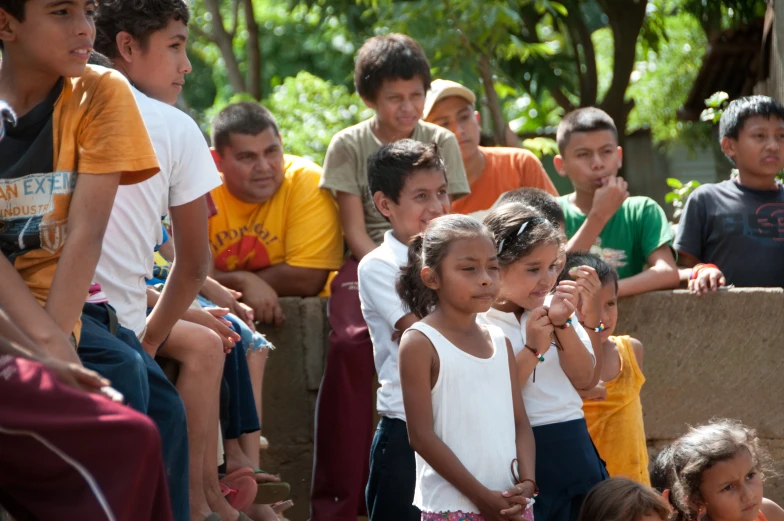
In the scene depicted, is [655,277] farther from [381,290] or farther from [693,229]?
[381,290]

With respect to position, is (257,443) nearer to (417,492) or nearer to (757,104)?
(417,492)

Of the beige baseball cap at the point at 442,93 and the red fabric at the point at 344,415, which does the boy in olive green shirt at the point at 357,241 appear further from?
the beige baseball cap at the point at 442,93

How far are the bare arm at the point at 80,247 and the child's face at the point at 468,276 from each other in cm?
111

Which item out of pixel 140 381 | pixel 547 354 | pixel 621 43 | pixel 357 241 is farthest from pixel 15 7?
pixel 621 43

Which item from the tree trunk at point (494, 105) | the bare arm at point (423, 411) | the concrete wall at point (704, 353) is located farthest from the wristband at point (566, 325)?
the tree trunk at point (494, 105)

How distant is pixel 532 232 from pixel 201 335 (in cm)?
121

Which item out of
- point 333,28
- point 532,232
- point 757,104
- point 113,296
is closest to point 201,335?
point 113,296

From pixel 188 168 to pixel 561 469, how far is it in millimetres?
1623

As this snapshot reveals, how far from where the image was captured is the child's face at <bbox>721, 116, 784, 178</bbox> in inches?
224

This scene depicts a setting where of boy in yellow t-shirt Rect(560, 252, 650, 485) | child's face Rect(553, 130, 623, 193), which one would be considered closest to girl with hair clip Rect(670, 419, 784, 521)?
boy in yellow t-shirt Rect(560, 252, 650, 485)

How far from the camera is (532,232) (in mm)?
3912

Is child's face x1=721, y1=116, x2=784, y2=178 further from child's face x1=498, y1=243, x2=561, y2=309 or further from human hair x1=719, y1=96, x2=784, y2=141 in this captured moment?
child's face x1=498, y1=243, x2=561, y2=309

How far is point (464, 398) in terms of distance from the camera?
3.54 meters

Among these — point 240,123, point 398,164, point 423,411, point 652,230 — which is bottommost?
point 423,411
